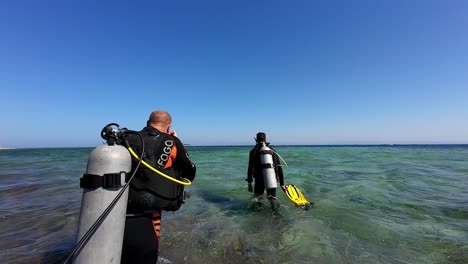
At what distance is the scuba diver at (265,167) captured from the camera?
650 cm

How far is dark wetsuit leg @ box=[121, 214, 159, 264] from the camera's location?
2.38m

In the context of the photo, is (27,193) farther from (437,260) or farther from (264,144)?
(437,260)

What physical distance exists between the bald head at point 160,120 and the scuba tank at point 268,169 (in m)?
4.04

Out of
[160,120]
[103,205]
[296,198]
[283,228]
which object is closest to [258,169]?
[296,198]

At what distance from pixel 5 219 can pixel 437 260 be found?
922cm

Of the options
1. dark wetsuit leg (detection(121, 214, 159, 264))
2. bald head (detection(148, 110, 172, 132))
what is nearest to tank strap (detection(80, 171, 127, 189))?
dark wetsuit leg (detection(121, 214, 159, 264))

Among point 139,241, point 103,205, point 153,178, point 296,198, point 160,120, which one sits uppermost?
point 160,120

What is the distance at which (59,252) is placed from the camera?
13.9 ft

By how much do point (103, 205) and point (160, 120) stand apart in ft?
3.65

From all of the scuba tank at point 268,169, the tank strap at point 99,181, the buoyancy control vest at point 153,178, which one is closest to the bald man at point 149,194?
the buoyancy control vest at point 153,178

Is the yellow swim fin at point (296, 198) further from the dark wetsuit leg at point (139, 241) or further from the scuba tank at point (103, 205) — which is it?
the scuba tank at point (103, 205)

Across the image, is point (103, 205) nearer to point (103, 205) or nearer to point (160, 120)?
point (103, 205)

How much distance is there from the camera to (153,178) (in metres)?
2.47

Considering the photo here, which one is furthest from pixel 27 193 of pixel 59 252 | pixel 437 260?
pixel 437 260
